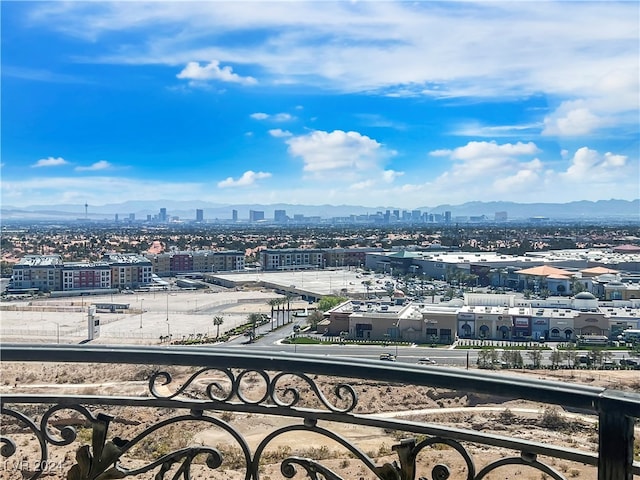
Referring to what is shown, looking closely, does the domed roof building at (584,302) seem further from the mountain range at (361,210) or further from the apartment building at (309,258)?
the mountain range at (361,210)

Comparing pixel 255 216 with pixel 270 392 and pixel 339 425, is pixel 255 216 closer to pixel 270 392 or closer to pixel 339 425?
pixel 339 425

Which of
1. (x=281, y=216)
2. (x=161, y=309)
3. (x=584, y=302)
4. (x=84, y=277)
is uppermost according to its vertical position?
(x=281, y=216)

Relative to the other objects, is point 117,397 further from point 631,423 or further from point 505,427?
point 505,427

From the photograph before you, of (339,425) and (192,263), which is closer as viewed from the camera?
(339,425)

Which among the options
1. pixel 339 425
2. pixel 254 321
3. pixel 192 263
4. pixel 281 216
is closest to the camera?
pixel 339 425

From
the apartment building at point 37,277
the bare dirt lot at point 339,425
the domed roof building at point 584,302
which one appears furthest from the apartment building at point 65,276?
the domed roof building at point 584,302

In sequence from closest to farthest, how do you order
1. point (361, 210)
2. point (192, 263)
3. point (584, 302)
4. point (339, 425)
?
point (339, 425) → point (584, 302) → point (192, 263) → point (361, 210)

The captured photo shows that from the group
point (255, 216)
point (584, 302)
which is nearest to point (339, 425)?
point (584, 302)

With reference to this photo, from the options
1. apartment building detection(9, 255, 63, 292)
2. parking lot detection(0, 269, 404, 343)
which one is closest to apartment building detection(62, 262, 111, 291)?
apartment building detection(9, 255, 63, 292)

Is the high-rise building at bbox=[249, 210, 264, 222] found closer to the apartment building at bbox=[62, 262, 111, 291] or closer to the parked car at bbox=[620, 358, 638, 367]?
the apartment building at bbox=[62, 262, 111, 291]

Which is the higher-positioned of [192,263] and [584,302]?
[192,263]

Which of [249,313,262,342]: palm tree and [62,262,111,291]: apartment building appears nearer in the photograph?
[249,313,262,342]: palm tree

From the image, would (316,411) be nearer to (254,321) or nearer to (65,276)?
(254,321)
